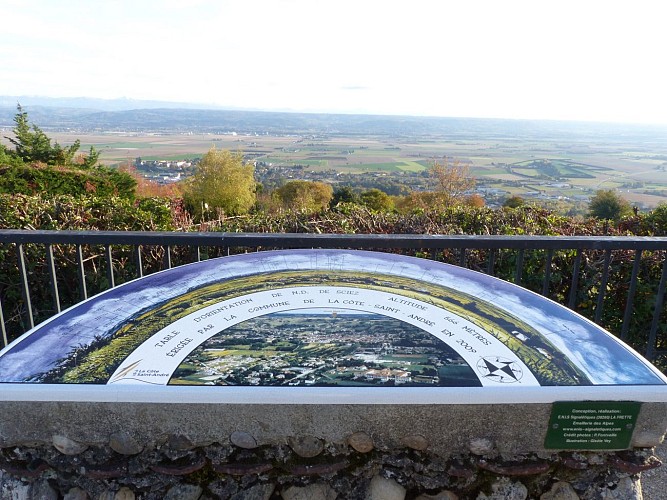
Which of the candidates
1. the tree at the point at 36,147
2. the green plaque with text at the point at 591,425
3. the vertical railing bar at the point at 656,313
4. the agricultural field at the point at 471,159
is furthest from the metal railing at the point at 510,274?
the agricultural field at the point at 471,159

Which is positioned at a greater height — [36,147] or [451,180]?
[36,147]

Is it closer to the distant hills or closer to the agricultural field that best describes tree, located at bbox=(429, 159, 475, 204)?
the agricultural field

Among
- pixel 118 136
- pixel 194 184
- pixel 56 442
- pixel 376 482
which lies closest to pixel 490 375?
pixel 376 482

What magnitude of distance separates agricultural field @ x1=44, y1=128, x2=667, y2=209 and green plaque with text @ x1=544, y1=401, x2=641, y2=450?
16373 millimetres

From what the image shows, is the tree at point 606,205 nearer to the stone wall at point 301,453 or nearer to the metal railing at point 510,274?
the metal railing at point 510,274

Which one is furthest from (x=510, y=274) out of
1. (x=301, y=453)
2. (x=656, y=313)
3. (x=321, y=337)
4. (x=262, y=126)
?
(x=262, y=126)

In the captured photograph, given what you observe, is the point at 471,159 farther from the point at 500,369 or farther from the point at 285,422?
the point at 285,422

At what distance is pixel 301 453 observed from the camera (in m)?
1.73

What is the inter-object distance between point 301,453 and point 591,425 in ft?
3.41

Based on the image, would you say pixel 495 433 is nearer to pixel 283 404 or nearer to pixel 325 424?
pixel 325 424

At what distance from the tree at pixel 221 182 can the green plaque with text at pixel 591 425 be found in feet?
95.8

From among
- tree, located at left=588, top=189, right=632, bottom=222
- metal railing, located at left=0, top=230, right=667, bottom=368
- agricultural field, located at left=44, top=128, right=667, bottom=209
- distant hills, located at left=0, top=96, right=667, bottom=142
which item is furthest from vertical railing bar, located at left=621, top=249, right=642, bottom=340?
distant hills, located at left=0, top=96, right=667, bottom=142

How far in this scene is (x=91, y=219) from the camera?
13.2ft

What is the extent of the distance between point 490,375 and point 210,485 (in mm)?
1098
